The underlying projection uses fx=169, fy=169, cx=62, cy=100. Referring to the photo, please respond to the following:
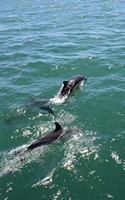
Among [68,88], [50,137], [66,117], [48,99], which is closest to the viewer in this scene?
[50,137]

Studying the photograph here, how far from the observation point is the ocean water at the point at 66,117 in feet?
27.8

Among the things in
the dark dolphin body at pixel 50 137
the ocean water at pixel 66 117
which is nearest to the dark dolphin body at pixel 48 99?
the ocean water at pixel 66 117

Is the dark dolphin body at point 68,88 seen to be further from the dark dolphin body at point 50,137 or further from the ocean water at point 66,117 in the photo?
the dark dolphin body at point 50,137

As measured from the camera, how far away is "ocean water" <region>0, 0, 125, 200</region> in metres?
8.48

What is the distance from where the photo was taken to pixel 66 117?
12586 millimetres

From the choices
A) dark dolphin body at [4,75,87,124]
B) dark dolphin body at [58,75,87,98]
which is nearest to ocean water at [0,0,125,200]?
dark dolphin body at [4,75,87,124]

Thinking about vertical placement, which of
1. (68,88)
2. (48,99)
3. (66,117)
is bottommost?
(66,117)

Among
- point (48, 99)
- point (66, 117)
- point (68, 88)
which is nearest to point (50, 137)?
point (66, 117)

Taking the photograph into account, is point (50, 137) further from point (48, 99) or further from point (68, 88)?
point (68, 88)

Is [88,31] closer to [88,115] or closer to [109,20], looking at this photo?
[109,20]

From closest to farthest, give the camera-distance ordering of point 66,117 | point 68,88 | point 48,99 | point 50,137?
point 50,137 → point 66,117 → point 68,88 → point 48,99

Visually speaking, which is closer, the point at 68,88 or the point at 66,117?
the point at 66,117

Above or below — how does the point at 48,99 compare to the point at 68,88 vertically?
below

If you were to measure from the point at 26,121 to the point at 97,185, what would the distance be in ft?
21.9
